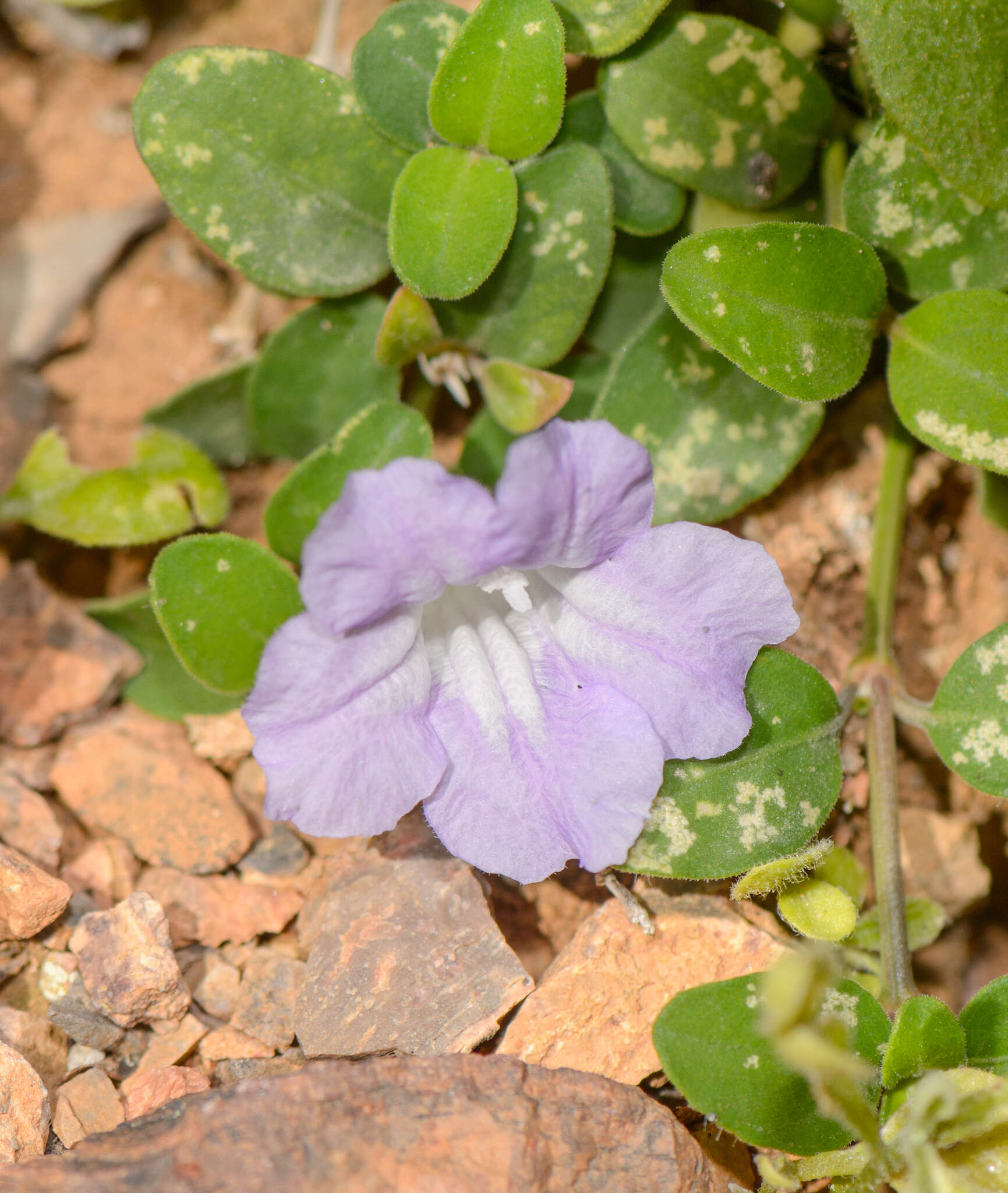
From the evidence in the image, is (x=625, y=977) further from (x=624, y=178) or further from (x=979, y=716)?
(x=624, y=178)

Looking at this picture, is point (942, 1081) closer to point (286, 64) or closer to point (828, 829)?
point (828, 829)

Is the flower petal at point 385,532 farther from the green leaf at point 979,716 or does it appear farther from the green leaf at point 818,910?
the green leaf at point 979,716

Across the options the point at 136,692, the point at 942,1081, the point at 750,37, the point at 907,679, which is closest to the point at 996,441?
the point at 907,679

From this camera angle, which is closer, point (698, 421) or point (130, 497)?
point (698, 421)

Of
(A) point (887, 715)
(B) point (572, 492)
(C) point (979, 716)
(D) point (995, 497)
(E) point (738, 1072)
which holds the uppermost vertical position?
(B) point (572, 492)

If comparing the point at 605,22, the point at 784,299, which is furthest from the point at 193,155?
the point at 784,299

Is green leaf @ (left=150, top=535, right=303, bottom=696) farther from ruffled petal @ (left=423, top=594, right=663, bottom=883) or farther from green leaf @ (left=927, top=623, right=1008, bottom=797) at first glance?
green leaf @ (left=927, top=623, right=1008, bottom=797)

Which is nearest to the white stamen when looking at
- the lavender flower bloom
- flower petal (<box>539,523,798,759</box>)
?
the lavender flower bloom
